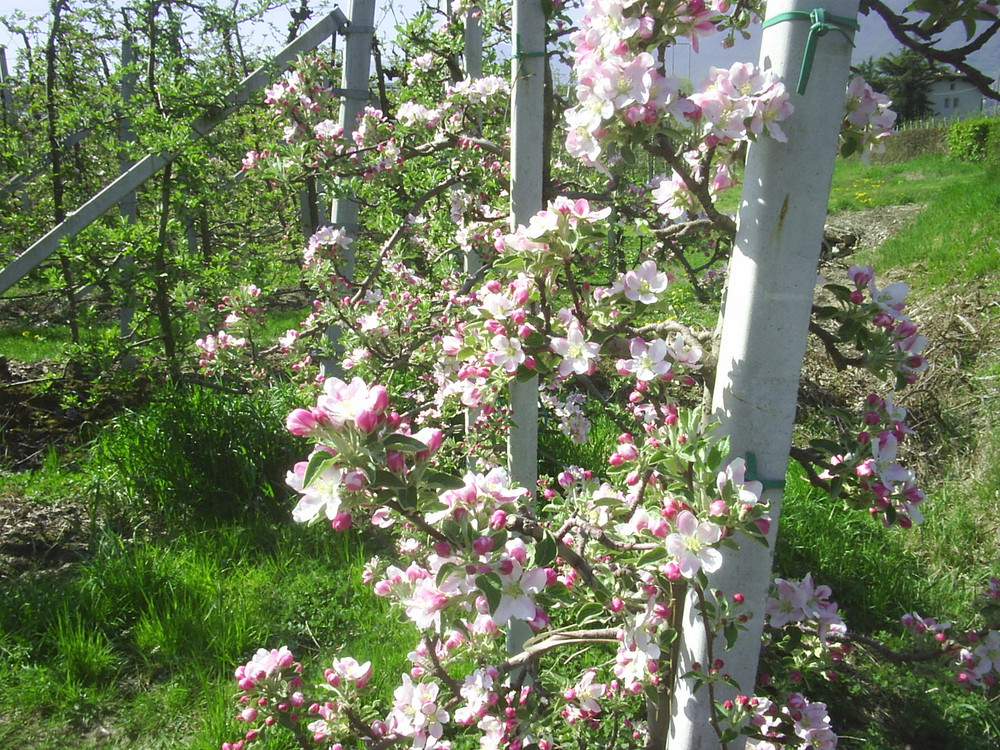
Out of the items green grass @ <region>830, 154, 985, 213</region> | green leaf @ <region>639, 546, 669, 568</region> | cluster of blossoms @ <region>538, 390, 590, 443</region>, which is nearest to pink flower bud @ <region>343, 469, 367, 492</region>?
green leaf @ <region>639, 546, 669, 568</region>

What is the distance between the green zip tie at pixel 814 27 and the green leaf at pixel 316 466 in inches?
32.2

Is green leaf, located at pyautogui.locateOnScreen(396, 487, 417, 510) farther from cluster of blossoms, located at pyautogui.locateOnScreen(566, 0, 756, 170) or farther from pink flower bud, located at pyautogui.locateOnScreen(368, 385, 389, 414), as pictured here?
cluster of blossoms, located at pyautogui.locateOnScreen(566, 0, 756, 170)

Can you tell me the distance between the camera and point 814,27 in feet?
2.92

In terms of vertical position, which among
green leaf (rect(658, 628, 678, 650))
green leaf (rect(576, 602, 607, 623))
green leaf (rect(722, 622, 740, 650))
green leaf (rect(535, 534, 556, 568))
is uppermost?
green leaf (rect(535, 534, 556, 568))

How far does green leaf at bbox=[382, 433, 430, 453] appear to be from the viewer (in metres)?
0.88

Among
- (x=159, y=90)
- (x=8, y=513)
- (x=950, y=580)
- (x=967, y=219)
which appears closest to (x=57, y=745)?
(x=8, y=513)

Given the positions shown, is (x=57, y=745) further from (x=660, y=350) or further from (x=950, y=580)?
(x=950, y=580)

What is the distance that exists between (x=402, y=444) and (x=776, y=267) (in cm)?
60

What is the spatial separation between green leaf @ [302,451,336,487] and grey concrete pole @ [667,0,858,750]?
0.62 metres

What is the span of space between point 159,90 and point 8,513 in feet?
7.80

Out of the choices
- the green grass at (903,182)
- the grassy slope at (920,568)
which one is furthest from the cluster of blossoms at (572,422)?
the green grass at (903,182)

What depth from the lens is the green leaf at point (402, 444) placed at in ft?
2.89

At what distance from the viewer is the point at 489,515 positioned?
1048mm

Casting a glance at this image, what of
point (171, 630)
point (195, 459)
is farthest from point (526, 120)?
point (195, 459)
